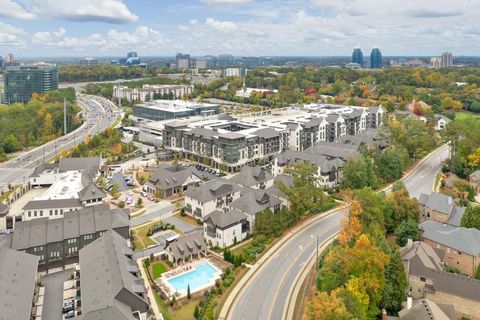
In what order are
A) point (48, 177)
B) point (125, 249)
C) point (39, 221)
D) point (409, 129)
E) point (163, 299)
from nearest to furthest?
point (163, 299) < point (125, 249) < point (39, 221) < point (48, 177) < point (409, 129)

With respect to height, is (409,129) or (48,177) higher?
(409,129)

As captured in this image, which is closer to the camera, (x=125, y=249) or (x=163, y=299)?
(x=163, y=299)

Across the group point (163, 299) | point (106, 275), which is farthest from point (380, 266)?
point (106, 275)

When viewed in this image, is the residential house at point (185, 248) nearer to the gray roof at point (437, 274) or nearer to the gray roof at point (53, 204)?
the gray roof at point (53, 204)

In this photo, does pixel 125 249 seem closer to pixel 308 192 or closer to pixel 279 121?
pixel 308 192

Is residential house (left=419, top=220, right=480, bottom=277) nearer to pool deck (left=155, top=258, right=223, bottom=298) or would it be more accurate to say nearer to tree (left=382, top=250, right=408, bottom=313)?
tree (left=382, top=250, right=408, bottom=313)

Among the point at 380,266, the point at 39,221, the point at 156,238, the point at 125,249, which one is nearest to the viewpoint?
the point at 380,266
